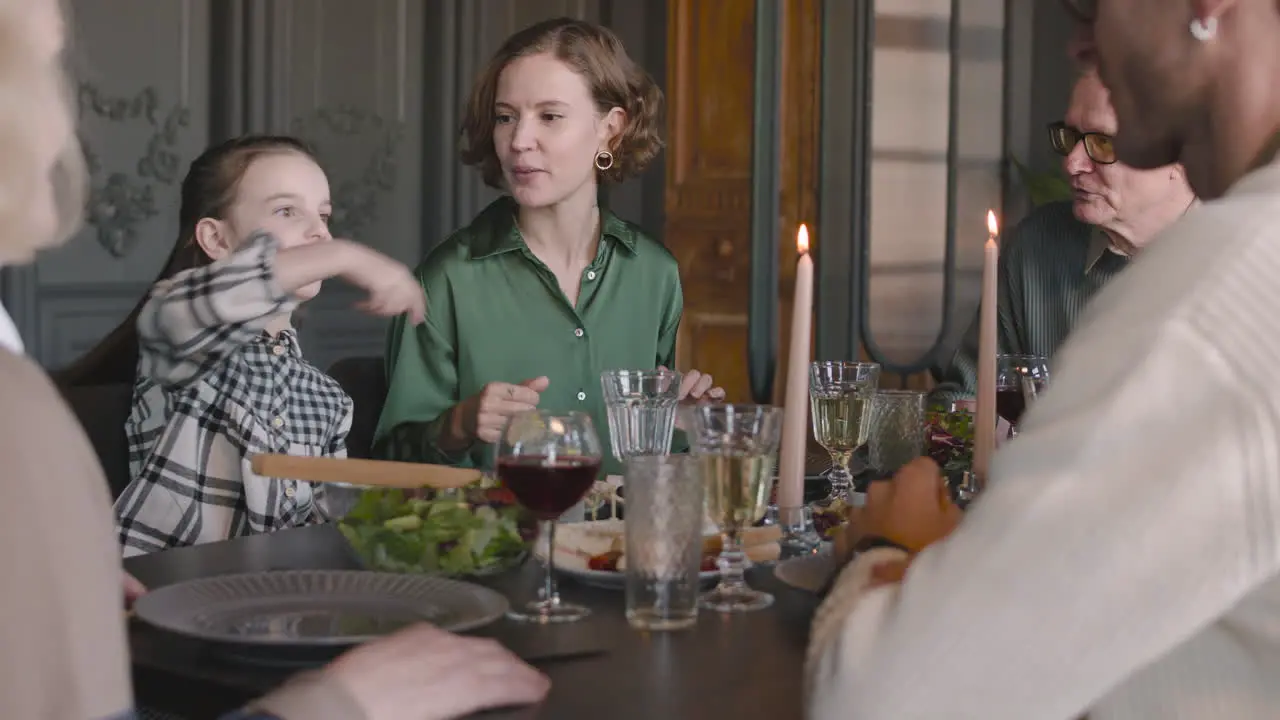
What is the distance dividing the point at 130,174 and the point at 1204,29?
336cm

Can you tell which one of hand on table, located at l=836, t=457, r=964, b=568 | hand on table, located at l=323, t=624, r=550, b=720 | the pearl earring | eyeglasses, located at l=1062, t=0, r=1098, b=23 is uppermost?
eyeglasses, located at l=1062, t=0, r=1098, b=23

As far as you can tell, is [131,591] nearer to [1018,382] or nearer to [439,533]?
[439,533]

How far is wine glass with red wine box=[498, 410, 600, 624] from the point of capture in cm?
129

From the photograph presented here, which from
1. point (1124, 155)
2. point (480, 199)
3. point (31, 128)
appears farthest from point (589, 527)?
point (480, 199)

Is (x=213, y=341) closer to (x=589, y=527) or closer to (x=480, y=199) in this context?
(x=589, y=527)

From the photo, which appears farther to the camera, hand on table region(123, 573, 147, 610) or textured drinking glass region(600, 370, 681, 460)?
textured drinking glass region(600, 370, 681, 460)

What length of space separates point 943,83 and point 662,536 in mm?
3944

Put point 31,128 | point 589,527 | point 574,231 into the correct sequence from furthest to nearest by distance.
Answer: point 574,231, point 589,527, point 31,128

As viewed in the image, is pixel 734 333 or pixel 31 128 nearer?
pixel 31 128

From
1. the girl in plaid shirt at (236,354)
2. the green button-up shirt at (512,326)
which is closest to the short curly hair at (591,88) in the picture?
the green button-up shirt at (512,326)

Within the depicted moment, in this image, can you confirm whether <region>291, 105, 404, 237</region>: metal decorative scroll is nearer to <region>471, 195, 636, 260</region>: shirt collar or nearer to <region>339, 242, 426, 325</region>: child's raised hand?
<region>471, 195, 636, 260</region>: shirt collar

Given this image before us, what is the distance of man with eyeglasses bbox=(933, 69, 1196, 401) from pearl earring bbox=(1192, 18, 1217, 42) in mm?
1678

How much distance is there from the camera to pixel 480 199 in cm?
496

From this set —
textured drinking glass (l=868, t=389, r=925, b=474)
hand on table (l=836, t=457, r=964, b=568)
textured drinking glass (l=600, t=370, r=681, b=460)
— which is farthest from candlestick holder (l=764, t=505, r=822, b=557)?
hand on table (l=836, t=457, r=964, b=568)
